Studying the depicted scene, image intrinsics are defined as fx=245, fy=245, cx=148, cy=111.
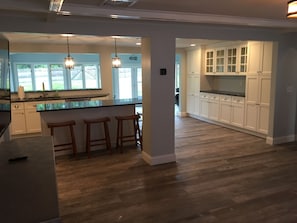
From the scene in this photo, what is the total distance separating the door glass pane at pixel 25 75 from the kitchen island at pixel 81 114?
616 cm

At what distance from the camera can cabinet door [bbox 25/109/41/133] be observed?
5.89 metres

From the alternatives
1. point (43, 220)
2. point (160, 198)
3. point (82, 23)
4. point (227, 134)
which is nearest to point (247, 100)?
point (227, 134)

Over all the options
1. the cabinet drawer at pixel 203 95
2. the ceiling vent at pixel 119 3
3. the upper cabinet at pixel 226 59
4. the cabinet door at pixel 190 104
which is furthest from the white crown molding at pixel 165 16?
the cabinet door at pixel 190 104

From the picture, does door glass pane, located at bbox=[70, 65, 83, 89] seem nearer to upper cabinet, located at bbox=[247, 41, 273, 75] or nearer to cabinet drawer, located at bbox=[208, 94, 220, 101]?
cabinet drawer, located at bbox=[208, 94, 220, 101]

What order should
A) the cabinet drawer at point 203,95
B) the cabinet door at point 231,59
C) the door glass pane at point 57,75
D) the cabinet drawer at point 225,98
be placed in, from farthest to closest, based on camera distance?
the door glass pane at point 57,75 → the cabinet drawer at point 203,95 → the cabinet drawer at point 225,98 → the cabinet door at point 231,59

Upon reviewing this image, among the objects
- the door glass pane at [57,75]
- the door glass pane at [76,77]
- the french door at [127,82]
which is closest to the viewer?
the door glass pane at [57,75]

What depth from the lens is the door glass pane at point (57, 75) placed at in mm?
10500

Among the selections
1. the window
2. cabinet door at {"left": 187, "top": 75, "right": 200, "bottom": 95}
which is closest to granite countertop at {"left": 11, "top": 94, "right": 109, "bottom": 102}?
cabinet door at {"left": 187, "top": 75, "right": 200, "bottom": 95}

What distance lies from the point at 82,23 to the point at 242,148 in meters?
3.75

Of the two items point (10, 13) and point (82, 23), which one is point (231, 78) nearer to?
point (82, 23)

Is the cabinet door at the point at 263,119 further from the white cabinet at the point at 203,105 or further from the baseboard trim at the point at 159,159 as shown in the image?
the baseboard trim at the point at 159,159

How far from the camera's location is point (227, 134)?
6.00m

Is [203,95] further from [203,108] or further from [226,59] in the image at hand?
[226,59]

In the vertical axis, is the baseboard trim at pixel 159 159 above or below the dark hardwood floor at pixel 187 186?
above
